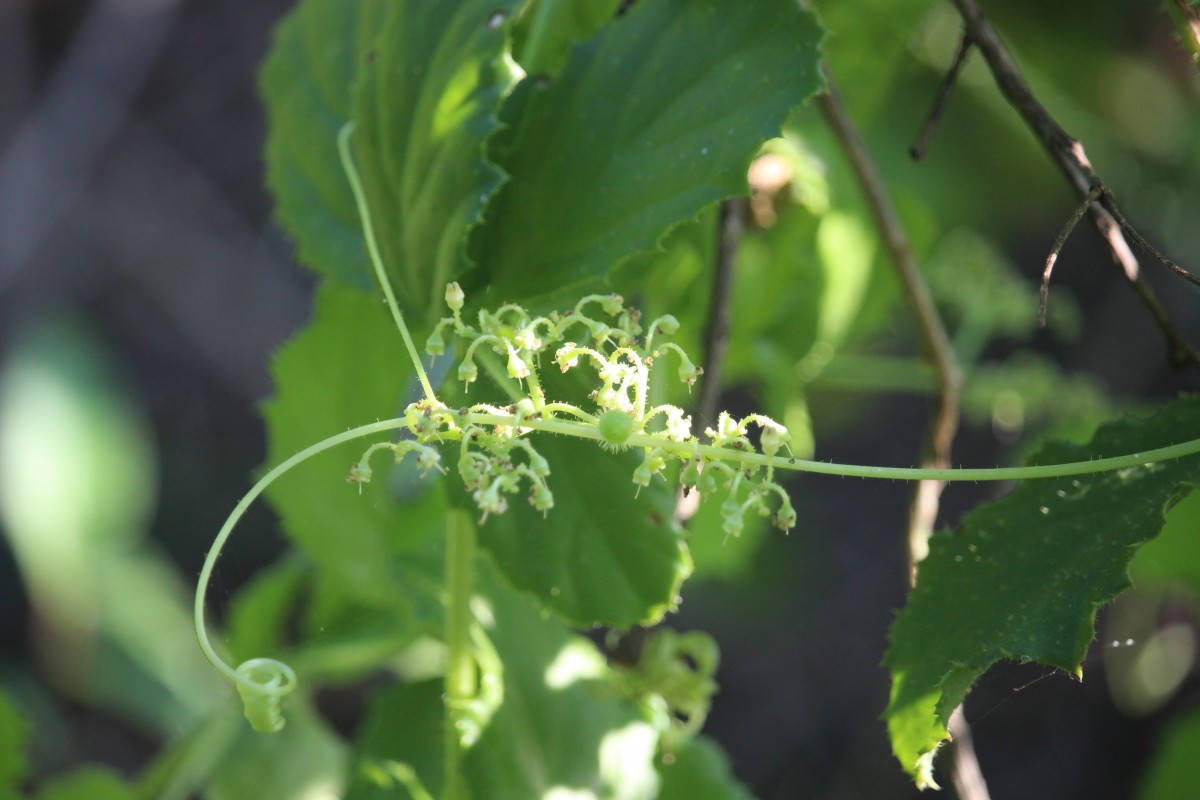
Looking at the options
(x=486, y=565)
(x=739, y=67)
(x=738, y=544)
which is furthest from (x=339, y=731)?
(x=739, y=67)

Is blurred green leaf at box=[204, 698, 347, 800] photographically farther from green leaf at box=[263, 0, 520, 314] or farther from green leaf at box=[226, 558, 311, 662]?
green leaf at box=[263, 0, 520, 314]

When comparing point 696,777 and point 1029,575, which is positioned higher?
point 1029,575

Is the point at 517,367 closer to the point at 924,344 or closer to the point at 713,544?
the point at 924,344

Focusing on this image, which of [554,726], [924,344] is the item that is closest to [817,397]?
[924,344]

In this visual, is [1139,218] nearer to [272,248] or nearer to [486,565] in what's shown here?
[486,565]

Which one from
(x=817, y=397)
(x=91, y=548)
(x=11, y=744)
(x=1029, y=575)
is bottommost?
(x=91, y=548)

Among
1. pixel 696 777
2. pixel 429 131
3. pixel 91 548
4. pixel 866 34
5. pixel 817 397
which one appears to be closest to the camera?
pixel 429 131
